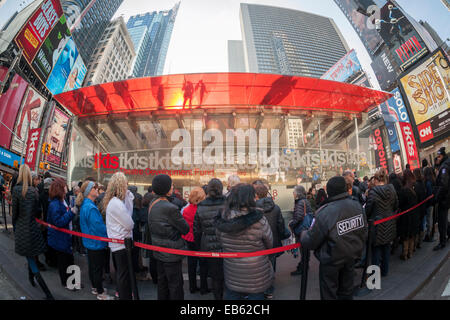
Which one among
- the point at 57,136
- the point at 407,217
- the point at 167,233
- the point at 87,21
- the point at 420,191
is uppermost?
the point at 87,21

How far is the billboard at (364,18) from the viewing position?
32291mm

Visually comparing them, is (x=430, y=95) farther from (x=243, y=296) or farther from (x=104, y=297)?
(x=104, y=297)

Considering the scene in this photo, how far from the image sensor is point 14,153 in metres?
18.1

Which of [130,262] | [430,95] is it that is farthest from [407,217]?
[430,95]

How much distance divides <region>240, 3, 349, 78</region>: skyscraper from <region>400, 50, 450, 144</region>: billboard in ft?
250

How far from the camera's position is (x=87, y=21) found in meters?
65.3

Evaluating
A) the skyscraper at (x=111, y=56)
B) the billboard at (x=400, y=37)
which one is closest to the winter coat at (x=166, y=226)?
the billboard at (x=400, y=37)

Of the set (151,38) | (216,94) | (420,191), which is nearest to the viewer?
(420,191)

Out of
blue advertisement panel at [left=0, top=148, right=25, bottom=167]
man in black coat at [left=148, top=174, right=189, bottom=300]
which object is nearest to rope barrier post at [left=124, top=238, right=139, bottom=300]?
man in black coat at [left=148, top=174, right=189, bottom=300]

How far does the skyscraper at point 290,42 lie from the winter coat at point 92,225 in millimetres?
102675

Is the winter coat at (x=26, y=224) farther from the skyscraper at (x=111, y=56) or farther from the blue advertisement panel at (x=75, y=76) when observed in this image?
the skyscraper at (x=111, y=56)

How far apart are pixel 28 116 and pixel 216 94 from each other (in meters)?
23.2

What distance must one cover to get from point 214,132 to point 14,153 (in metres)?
20.6
